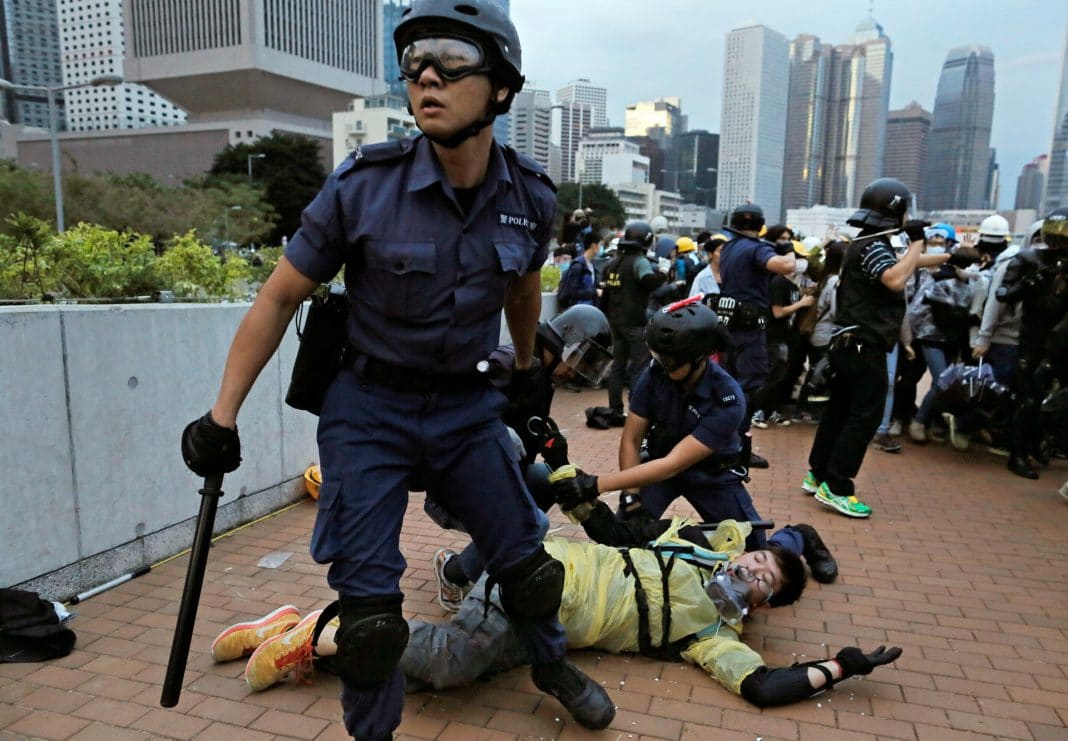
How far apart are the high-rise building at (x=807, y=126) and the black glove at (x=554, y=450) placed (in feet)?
416

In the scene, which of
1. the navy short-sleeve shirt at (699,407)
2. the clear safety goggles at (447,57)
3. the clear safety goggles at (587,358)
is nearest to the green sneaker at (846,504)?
the navy short-sleeve shirt at (699,407)

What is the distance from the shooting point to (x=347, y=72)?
9588 centimetres

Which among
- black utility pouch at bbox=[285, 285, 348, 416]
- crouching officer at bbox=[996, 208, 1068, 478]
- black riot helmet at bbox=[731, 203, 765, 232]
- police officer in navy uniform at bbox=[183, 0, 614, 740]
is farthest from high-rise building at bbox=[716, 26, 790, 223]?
black utility pouch at bbox=[285, 285, 348, 416]

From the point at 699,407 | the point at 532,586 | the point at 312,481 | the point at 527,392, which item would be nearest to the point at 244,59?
the point at 312,481

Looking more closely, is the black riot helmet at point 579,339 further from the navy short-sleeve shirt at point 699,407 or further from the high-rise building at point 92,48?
the high-rise building at point 92,48

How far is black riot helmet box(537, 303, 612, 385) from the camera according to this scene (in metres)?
3.29

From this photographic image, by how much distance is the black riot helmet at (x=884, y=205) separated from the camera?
4914mm

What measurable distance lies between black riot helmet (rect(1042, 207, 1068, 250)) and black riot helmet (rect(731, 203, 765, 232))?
205 cm

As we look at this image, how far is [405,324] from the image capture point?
208 centimetres

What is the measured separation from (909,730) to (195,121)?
101229 millimetres

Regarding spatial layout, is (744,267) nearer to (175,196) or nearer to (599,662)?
(599,662)

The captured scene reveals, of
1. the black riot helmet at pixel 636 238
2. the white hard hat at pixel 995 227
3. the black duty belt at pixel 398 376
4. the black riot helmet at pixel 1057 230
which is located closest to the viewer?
the black duty belt at pixel 398 376

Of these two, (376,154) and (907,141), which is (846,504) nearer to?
(376,154)

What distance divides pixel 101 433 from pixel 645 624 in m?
2.51
